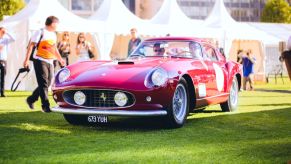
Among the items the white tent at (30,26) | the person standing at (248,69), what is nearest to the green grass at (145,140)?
the white tent at (30,26)

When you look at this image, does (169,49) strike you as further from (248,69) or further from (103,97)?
(248,69)

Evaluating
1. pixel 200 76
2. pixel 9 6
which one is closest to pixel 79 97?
pixel 200 76

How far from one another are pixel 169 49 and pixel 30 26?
10.3 metres

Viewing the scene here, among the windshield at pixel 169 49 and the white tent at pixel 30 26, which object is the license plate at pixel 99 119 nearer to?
the windshield at pixel 169 49

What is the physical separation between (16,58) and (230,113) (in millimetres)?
10422

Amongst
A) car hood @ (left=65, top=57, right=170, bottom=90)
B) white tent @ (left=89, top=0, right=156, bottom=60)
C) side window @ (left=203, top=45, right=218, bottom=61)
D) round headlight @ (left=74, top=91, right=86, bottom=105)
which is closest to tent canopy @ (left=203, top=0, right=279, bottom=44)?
white tent @ (left=89, top=0, right=156, bottom=60)

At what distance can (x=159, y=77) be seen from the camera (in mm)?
7652

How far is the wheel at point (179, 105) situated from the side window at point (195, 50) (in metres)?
1.16

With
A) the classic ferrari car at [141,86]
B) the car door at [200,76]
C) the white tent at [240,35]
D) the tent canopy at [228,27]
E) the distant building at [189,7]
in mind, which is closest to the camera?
the classic ferrari car at [141,86]

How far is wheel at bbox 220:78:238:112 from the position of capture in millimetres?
10758

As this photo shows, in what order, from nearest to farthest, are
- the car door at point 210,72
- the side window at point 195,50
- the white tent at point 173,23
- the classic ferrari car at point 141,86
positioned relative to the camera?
1. the classic ferrari car at point 141,86
2. the car door at point 210,72
3. the side window at point 195,50
4. the white tent at point 173,23

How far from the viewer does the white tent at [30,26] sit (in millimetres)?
18717

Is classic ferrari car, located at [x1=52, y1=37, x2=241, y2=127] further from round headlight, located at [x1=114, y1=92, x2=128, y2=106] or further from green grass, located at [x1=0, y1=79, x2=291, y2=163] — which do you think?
green grass, located at [x1=0, y1=79, x2=291, y2=163]

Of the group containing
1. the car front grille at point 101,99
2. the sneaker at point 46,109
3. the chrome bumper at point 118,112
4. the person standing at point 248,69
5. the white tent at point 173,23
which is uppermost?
the white tent at point 173,23
